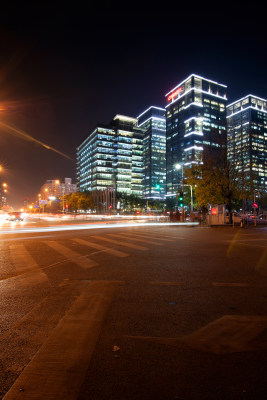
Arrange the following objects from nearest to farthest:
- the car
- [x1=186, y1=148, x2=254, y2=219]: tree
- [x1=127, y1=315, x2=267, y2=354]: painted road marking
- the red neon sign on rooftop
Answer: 1. [x1=127, y1=315, x2=267, y2=354]: painted road marking
2. [x1=186, y1=148, x2=254, y2=219]: tree
3. the car
4. the red neon sign on rooftop

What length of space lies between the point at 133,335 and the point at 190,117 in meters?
167

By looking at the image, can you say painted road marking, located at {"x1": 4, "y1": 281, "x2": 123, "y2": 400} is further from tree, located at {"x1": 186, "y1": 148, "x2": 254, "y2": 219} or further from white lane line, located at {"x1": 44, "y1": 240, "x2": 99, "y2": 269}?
tree, located at {"x1": 186, "y1": 148, "x2": 254, "y2": 219}

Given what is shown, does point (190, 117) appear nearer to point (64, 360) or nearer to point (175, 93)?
point (175, 93)

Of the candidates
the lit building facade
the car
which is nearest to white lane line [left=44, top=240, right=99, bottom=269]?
the car

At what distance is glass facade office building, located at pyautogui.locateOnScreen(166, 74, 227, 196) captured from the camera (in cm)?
15462

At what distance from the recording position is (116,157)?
146 meters

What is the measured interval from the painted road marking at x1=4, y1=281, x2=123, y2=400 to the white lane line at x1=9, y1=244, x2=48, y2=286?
2.48 m

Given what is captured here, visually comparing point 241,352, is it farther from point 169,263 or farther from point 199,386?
point 169,263

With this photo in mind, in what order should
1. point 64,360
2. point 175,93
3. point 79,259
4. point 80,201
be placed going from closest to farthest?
1. point 64,360
2. point 79,259
3. point 80,201
4. point 175,93

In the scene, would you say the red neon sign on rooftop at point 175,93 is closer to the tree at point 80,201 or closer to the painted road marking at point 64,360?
the tree at point 80,201

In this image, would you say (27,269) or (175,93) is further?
(175,93)

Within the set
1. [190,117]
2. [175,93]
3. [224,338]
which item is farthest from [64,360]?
[175,93]

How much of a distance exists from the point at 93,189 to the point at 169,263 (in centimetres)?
13938

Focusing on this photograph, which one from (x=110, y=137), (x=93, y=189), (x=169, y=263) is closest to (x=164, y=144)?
(x=110, y=137)
